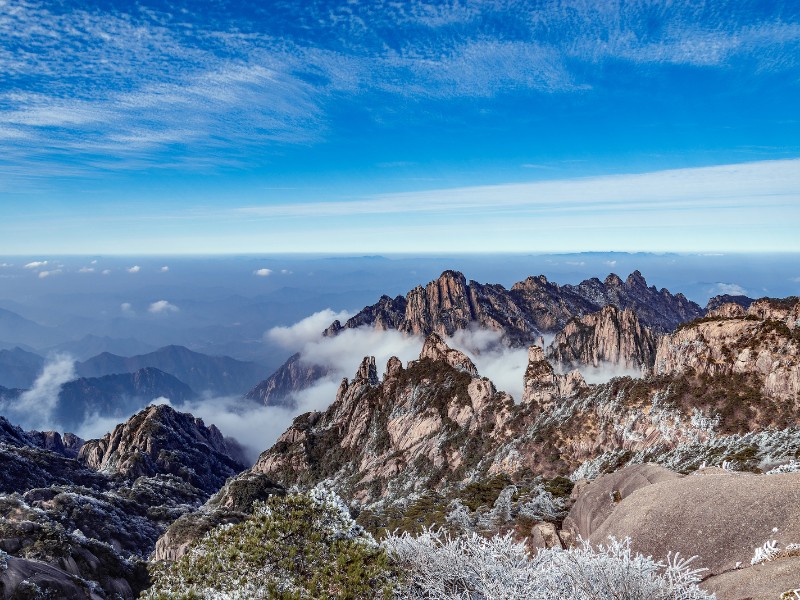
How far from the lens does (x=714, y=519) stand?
21438mm

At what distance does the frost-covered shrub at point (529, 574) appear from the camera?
43.1 ft


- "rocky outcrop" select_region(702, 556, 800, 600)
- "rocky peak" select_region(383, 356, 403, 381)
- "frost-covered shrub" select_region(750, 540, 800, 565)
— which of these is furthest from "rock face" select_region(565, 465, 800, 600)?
"rocky peak" select_region(383, 356, 403, 381)

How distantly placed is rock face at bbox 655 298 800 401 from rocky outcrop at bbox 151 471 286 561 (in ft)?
270

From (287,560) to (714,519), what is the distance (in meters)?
19.1

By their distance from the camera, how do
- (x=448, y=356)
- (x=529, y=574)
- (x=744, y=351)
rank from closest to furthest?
1. (x=529, y=574)
2. (x=744, y=351)
3. (x=448, y=356)

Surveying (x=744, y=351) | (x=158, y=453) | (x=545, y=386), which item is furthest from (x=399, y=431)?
(x=744, y=351)

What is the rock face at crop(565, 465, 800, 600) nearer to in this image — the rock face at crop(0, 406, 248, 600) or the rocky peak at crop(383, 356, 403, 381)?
the rock face at crop(0, 406, 248, 600)

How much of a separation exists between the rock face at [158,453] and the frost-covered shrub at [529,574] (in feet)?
545

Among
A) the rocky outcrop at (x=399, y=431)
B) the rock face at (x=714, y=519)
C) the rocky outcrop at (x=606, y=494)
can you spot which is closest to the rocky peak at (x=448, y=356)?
the rocky outcrop at (x=399, y=431)

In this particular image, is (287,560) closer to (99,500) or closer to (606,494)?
(606,494)

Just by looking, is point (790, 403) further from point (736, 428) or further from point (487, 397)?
point (487, 397)

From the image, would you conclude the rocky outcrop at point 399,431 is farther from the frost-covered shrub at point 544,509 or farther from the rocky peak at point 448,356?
the frost-covered shrub at point 544,509

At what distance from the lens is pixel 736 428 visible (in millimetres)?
72625

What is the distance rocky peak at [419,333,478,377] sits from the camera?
514 ft
